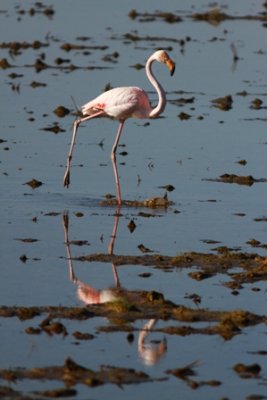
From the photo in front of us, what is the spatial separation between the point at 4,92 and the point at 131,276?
503 inches

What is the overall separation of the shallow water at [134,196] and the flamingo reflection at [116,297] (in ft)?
0.20

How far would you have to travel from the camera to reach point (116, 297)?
13523 mm

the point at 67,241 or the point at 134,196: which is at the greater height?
the point at 67,241

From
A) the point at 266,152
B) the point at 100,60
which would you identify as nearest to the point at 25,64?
the point at 100,60

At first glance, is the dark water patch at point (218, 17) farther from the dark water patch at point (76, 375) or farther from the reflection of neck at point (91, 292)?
the dark water patch at point (76, 375)

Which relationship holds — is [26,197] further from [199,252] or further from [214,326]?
[214,326]

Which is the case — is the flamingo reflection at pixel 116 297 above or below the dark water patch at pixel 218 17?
above

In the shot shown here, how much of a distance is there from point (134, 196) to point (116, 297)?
5.12m

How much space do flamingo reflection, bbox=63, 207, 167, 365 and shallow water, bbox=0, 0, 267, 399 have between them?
0.06 meters

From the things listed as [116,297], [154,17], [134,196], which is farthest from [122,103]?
[154,17]

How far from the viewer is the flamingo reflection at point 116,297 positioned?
38.8ft

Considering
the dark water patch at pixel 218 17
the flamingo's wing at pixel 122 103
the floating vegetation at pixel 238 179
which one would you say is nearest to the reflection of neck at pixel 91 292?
the flamingo's wing at pixel 122 103

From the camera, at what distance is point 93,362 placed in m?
11.4

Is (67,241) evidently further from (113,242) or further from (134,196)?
(134,196)
